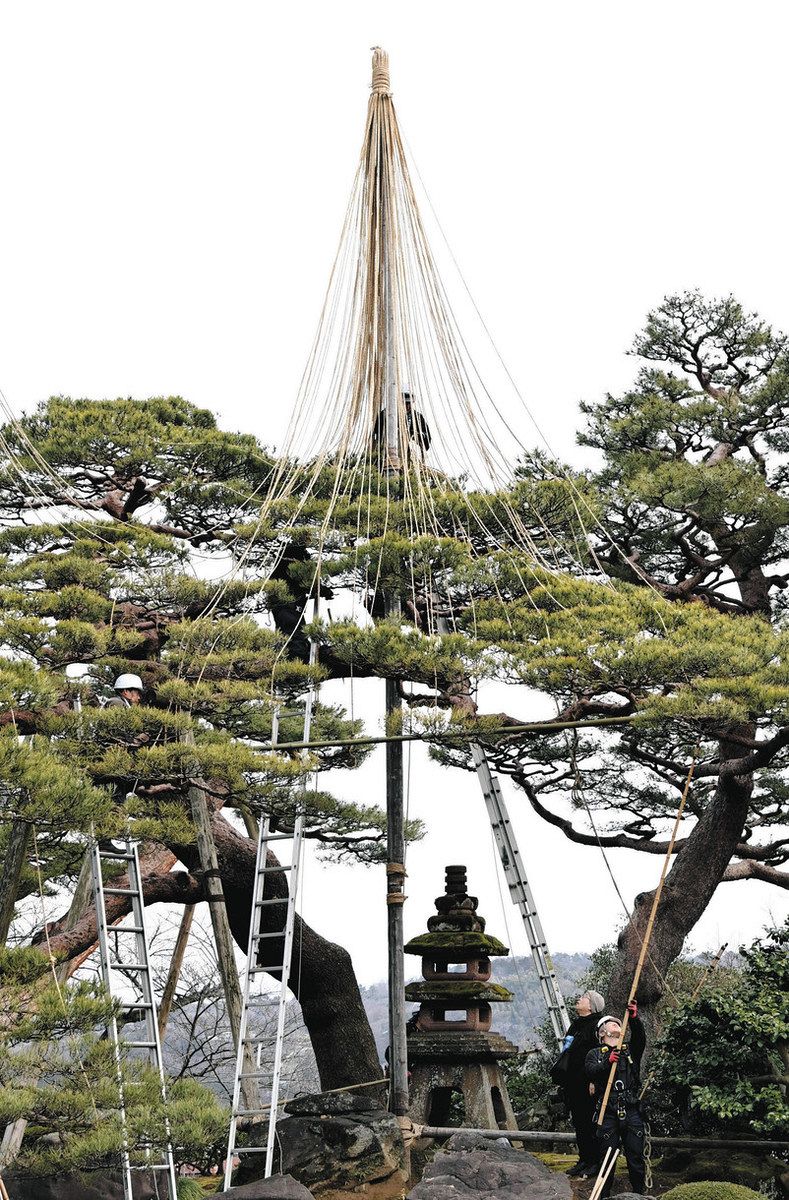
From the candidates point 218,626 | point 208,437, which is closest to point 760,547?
point 208,437

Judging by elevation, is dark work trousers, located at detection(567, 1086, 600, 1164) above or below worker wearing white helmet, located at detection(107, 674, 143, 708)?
below

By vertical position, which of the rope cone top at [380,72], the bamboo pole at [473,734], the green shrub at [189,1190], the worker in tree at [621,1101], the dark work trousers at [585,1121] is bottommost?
the green shrub at [189,1190]

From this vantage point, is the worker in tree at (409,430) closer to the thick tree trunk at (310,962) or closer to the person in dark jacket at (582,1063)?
the thick tree trunk at (310,962)

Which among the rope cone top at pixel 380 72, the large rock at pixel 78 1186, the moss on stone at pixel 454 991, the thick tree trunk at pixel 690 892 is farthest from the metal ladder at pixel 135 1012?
the rope cone top at pixel 380 72

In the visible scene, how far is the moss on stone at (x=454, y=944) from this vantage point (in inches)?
324

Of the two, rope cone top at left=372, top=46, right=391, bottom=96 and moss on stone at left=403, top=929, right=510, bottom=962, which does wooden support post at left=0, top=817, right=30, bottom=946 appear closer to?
moss on stone at left=403, top=929, right=510, bottom=962

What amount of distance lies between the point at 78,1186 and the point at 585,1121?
10.1ft

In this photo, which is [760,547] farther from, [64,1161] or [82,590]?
[64,1161]

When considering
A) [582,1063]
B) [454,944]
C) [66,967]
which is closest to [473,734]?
[582,1063]

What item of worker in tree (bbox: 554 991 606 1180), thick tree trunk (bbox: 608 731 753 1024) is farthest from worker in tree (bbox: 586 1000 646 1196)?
thick tree trunk (bbox: 608 731 753 1024)

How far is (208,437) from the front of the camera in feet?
33.3

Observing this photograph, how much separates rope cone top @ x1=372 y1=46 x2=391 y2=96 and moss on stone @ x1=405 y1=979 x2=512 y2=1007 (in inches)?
231

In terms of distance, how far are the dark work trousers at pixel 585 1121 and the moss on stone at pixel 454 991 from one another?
4.95ft

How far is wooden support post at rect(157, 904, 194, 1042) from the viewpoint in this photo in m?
11.7
